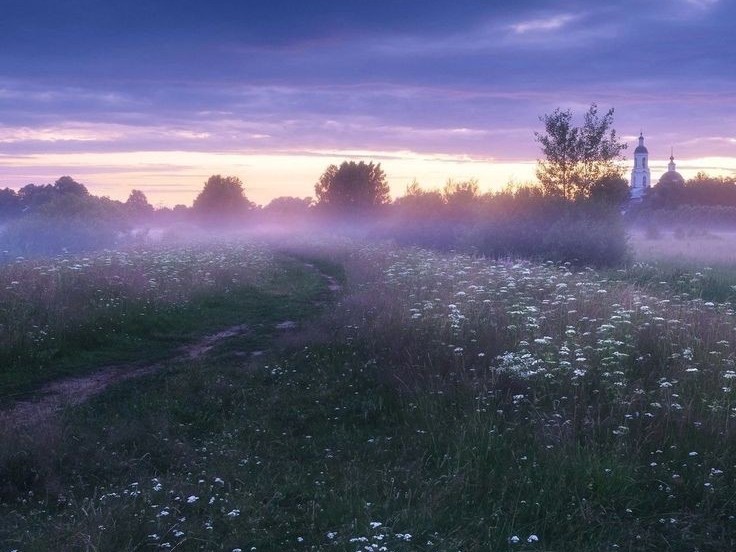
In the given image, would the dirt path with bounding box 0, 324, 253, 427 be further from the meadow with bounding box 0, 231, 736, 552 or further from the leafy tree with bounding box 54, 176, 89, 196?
the leafy tree with bounding box 54, 176, 89, 196

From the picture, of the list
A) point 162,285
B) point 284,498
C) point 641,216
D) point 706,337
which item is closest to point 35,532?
point 284,498

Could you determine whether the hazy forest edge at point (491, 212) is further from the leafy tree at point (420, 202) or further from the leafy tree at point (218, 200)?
the leafy tree at point (218, 200)

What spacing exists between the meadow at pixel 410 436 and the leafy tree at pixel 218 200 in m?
65.7

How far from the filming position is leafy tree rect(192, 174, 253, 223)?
77.1 metres


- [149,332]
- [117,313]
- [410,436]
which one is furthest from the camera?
[117,313]

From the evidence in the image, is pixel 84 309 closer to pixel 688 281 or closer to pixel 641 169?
pixel 688 281

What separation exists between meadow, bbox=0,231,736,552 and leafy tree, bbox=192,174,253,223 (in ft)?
215

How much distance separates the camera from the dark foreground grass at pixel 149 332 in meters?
10.7

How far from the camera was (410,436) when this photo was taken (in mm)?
7211

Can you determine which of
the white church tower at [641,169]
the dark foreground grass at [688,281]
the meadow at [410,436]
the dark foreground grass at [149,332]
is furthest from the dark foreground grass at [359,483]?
the white church tower at [641,169]

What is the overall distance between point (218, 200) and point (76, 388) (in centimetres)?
6983

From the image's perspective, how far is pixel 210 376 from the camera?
10.0m

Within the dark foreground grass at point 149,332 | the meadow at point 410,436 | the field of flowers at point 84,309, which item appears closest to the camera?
the meadow at point 410,436

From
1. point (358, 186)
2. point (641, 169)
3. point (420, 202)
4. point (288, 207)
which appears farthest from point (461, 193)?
point (641, 169)
